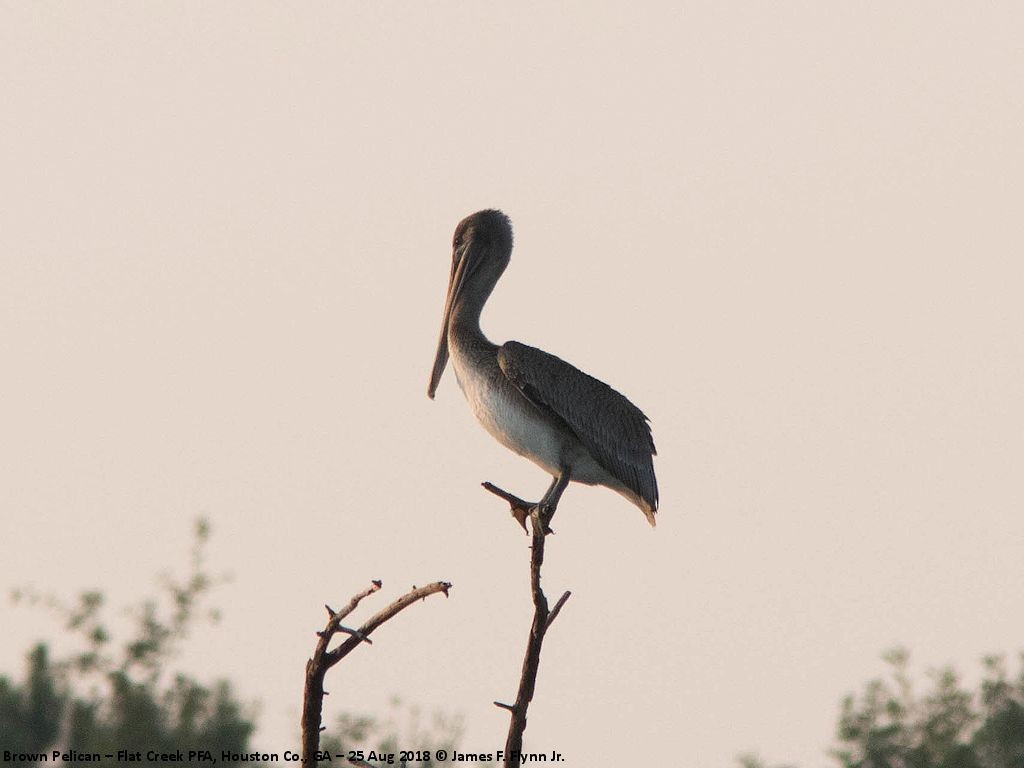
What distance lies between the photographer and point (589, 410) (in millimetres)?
10203

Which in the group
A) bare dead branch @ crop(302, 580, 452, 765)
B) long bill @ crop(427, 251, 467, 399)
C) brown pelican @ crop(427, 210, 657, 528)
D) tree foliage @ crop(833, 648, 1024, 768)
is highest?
tree foliage @ crop(833, 648, 1024, 768)

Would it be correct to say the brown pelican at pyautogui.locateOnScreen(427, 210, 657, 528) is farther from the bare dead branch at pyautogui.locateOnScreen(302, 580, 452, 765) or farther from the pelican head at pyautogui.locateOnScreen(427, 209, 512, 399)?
the bare dead branch at pyautogui.locateOnScreen(302, 580, 452, 765)

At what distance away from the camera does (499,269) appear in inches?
442

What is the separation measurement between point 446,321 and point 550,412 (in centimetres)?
142

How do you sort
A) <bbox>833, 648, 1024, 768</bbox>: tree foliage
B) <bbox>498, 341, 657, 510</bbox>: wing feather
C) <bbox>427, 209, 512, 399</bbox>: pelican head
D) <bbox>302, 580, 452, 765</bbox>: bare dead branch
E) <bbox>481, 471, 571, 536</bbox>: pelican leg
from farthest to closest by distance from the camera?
<bbox>833, 648, 1024, 768</bbox>: tree foliage, <bbox>427, 209, 512, 399</bbox>: pelican head, <bbox>498, 341, 657, 510</bbox>: wing feather, <bbox>481, 471, 571, 536</bbox>: pelican leg, <bbox>302, 580, 452, 765</bbox>: bare dead branch

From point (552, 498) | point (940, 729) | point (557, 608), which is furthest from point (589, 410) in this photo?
point (940, 729)

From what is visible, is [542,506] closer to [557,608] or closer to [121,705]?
[557,608]

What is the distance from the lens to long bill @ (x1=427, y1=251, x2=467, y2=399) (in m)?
11.0

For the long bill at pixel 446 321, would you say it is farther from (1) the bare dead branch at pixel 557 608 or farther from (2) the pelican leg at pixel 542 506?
(1) the bare dead branch at pixel 557 608

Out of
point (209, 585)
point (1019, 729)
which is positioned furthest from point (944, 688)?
point (209, 585)

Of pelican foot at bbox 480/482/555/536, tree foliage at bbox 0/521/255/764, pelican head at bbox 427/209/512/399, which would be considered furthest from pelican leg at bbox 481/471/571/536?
tree foliage at bbox 0/521/255/764

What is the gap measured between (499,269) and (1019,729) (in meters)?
27.1

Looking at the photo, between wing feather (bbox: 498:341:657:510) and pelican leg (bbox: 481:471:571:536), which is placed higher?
wing feather (bbox: 498:341:657:510)

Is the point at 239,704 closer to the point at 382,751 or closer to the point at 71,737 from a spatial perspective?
the point at 71,737
